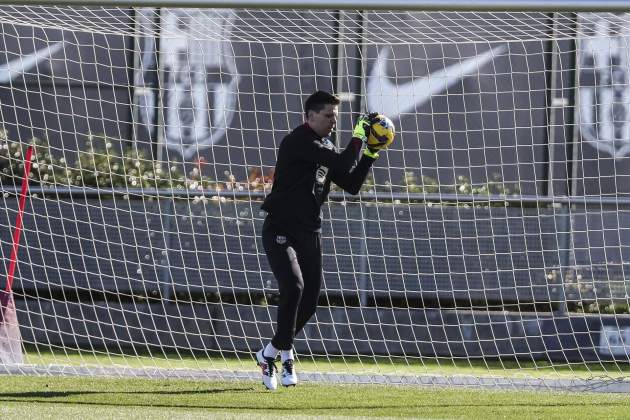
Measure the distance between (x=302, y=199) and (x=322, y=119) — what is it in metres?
0.54

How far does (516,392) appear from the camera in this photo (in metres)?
8.71

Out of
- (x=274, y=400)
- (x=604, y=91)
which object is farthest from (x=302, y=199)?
(x=604, y=91)

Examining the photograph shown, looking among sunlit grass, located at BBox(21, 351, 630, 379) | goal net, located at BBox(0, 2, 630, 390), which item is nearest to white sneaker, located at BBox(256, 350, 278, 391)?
sunlit grass, located at BBox(21, 351, 630, 379)

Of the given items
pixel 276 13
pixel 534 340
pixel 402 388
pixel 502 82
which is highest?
pixel 276 13

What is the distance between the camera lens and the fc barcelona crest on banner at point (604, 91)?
12094 mm

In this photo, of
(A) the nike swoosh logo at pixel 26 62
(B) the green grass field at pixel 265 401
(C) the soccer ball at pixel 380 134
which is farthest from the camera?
(A) the nike swoosh logo at pixel 26 62

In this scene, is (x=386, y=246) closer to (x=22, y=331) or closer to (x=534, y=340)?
(x=534, y=340)

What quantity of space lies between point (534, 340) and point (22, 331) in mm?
4619

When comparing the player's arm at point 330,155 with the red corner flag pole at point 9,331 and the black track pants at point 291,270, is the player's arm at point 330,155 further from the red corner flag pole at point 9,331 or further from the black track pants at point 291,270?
the red corner flag pole at point 9,331

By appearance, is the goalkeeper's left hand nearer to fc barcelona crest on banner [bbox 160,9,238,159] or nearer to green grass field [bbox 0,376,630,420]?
green grass field [bbox 0,376,630,420]

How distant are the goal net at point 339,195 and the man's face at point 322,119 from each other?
7.42ft

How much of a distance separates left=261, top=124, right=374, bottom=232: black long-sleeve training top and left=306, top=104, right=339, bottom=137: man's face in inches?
1.8

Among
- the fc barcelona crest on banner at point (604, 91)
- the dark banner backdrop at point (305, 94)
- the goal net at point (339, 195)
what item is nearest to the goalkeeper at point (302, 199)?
the goal net at point (339, 195)

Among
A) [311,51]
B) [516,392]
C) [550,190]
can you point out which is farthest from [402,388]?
[311,51]
